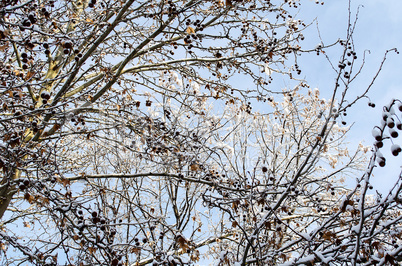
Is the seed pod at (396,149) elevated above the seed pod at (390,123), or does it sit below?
below

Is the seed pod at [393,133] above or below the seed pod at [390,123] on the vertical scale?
below

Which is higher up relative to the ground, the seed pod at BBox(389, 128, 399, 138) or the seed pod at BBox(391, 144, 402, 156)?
the seed pod at BBox(389, 128, 399, 138)

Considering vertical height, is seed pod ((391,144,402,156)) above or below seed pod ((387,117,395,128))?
below

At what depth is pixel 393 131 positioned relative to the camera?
2324 millimetres

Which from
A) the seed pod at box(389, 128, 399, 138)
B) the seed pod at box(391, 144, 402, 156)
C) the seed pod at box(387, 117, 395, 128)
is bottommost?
the seed pod at box(391, 144, 402, 156)

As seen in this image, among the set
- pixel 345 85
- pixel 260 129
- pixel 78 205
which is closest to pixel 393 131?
pixel 345 85

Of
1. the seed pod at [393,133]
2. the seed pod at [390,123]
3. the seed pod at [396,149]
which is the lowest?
the seed pod at [396,149]

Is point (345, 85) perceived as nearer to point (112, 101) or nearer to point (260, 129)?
point (112, 101)

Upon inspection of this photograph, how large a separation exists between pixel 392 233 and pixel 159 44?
437cm

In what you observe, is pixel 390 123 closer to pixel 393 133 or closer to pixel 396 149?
pixel 393 133

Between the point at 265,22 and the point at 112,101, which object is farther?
the point at 265,22

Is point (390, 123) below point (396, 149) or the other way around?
the other way around

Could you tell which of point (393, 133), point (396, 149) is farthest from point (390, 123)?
point (396, 149)

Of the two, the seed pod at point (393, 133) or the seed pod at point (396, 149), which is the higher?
the seed pod at point (393, 133)
